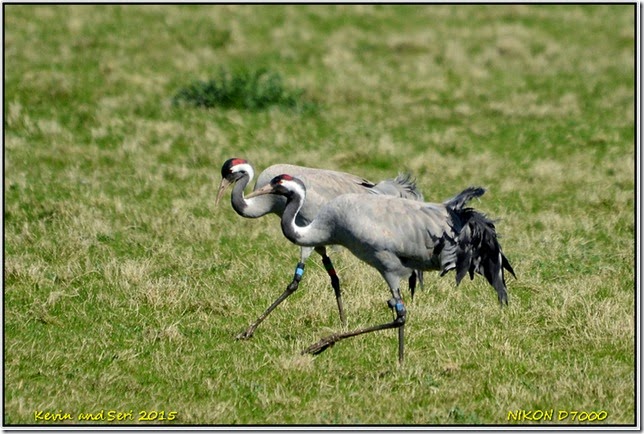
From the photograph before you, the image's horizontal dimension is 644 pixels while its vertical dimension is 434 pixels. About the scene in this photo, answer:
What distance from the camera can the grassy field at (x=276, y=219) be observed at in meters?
6.92

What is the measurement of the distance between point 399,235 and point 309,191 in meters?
1.37

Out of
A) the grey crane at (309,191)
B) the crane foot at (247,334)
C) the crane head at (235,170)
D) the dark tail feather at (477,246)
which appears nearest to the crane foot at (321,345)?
the crane foot at (247,334)

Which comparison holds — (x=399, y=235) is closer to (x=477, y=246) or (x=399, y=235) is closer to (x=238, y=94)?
(x=477, y=246)

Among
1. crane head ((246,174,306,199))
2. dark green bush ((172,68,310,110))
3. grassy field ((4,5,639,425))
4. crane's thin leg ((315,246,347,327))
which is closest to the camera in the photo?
grassy field ((4,5,639,425))

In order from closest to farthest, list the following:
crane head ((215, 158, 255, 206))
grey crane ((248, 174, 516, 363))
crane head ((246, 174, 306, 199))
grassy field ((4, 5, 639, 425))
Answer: grassy field ((4, 5, 639, 425)) → grey crane ((248, 174, 516, 363)) → crane head ((246, 174, 306, 199)) → crane head ((215, 158, 255, 206))

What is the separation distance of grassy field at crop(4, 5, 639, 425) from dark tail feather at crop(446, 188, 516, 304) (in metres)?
0.58

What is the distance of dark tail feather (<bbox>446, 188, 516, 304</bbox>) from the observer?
24.8ft

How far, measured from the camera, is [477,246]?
7590mm

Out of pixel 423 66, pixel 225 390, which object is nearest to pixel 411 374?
pixel 225 390

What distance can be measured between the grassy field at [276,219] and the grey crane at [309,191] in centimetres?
31

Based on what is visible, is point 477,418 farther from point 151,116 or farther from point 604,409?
point 151,116

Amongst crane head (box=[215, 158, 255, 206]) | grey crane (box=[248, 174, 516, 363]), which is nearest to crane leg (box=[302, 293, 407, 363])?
grey crane (box=[248, 174, 516, 363])

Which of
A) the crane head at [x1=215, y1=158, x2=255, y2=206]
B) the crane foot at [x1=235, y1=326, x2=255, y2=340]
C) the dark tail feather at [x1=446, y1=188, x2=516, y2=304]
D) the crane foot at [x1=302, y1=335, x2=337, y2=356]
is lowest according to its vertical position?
the crane foot at [x1=235, y1=326, x2=255, y2=340]

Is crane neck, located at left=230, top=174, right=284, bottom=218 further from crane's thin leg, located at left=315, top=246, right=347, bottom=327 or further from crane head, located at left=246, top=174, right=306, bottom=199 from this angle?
crane head, located at left=246, top=174, right=306, bottom=199
